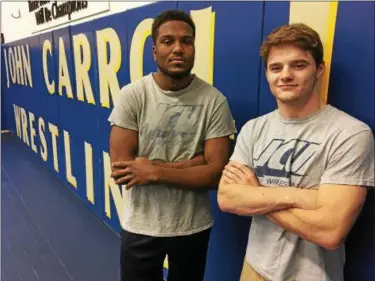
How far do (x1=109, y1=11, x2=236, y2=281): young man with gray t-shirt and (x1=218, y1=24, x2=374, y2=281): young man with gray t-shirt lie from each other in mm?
220

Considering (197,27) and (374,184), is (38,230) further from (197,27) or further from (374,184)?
(374,184)

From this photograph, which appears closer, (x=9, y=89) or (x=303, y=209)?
(x=303, y=209)

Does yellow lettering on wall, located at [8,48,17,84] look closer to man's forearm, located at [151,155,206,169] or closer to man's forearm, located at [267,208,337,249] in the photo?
man's forearm, located at [151,155,206,169]

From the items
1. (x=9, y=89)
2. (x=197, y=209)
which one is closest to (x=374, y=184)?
(x=197, y=209)

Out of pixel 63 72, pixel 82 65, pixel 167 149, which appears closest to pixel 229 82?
pixel 167 149

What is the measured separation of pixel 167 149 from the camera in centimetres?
150

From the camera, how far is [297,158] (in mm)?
1149

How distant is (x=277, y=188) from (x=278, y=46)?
47 centimetres

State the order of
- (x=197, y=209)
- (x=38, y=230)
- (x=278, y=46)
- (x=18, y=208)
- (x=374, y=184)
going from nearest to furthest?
(x=374, y=184)
(x=278, y=46)
(x=197, y=209)
(x=38, y=230)
(x=18, y=208)

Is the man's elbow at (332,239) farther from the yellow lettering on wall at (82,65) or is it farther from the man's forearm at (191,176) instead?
the yellow lettering on wall at (82,65)

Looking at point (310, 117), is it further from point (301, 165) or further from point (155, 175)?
point (155, 175)

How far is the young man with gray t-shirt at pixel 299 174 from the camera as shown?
1.05 meters

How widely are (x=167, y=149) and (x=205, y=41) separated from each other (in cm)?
70

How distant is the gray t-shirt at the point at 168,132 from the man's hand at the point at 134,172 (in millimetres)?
98
